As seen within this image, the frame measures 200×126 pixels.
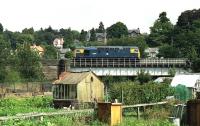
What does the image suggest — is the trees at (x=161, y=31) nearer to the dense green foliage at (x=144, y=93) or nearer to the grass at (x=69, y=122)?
the dense green foliage at (x=144, y=93)

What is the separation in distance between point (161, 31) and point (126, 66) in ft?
170

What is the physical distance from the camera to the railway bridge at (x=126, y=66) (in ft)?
315

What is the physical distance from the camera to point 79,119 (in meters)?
18.7

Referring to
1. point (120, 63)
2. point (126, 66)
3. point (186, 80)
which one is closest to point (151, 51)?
point (126, 66)

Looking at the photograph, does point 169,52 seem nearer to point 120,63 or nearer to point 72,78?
point 120,63

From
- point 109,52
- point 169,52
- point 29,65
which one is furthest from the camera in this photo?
point 169,52

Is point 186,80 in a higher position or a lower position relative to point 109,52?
lower

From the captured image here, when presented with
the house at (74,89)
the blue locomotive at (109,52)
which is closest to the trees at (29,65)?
the blue locomotive at (109,52)

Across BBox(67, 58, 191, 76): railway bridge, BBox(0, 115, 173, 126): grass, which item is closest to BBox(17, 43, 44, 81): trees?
BBox(67, 58, 191, 76): railway bridge

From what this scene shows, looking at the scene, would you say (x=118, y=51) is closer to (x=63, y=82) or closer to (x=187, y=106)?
(x=63, y=82)

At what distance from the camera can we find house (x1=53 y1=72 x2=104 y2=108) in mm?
46188

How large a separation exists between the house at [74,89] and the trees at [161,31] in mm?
95572

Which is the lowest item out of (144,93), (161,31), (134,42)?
(144,93)

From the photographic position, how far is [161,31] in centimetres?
Answer: 14612
